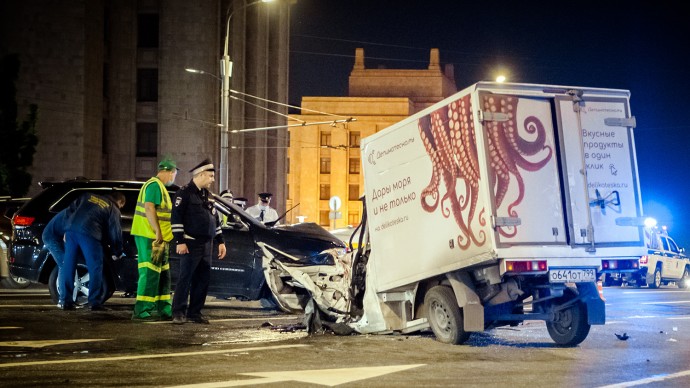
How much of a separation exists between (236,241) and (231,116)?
4798 cm

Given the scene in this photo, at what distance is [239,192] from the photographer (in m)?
64.2

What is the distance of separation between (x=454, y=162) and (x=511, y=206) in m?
0.74

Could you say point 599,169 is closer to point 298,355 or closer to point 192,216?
point 298,355

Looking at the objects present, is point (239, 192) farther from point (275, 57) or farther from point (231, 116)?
point (275, 57)

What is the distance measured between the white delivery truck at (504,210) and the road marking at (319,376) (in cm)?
189

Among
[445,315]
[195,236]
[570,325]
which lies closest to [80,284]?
[195,236]

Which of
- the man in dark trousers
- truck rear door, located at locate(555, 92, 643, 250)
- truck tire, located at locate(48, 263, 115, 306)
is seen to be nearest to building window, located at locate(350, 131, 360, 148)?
truck tire, located at locate(48, 263, 115, 306)

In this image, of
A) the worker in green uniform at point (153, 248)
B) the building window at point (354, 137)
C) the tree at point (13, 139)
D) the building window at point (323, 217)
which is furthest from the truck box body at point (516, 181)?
the building window at point (323, 217)

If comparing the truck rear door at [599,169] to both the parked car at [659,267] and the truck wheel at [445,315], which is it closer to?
the truck wheel at [445,315]

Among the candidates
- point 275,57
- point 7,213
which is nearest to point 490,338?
point 7,213

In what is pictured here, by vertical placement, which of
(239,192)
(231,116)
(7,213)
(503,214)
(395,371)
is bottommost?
(395,371)

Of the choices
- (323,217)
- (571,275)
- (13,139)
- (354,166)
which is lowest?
(571,275)

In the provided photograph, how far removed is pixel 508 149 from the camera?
10523 millimetres

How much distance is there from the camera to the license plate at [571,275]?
10.6 metres
